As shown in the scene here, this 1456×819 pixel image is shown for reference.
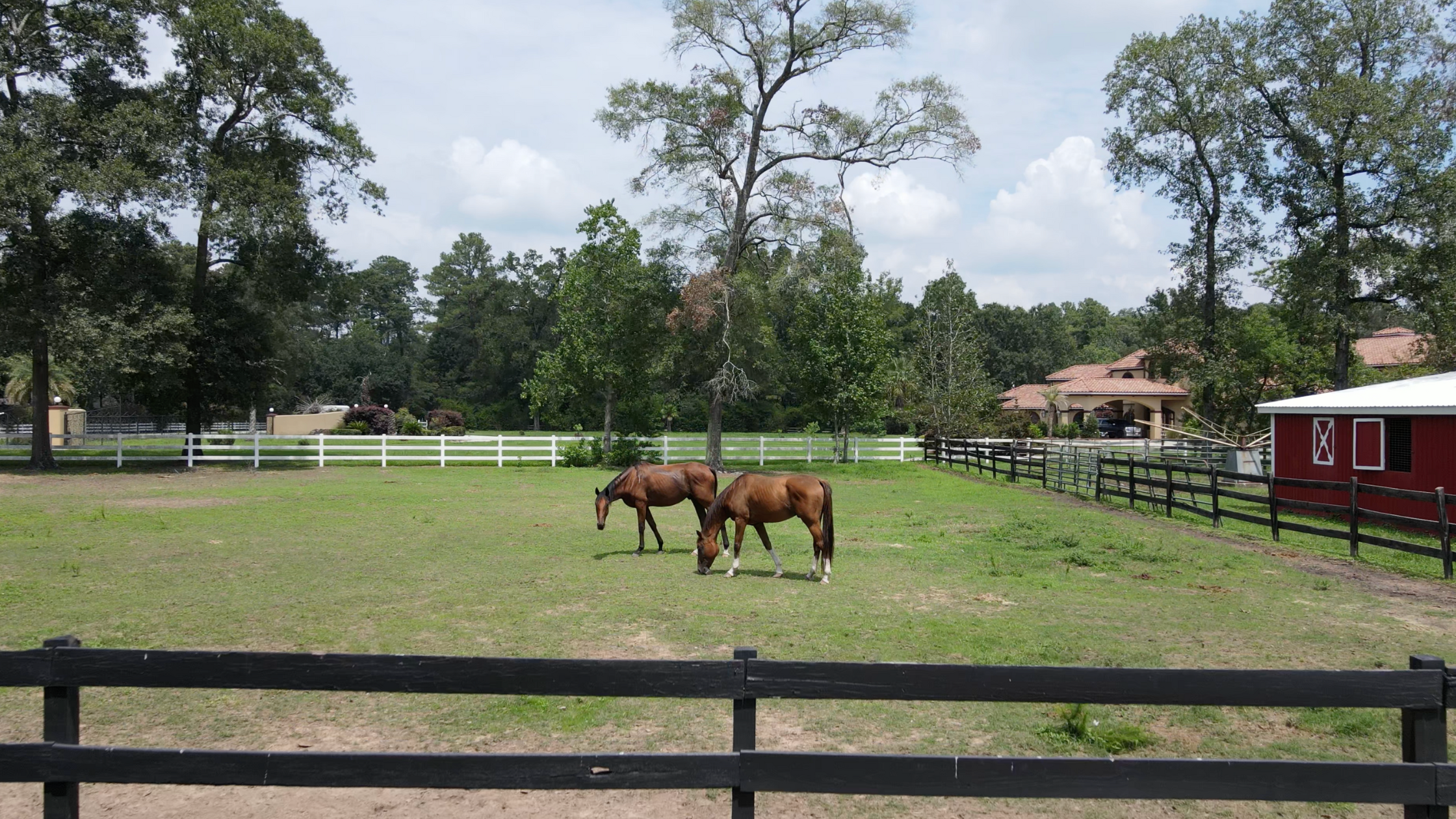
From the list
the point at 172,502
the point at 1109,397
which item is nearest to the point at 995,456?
the point at 172,502

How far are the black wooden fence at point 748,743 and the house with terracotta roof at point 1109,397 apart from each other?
5231cm

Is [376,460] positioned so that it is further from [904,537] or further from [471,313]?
[471,313]

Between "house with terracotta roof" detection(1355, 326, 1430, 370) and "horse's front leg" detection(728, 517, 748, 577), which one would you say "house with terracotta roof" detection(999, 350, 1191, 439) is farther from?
"horse's front leg" detection(728, 517, 748, 577)

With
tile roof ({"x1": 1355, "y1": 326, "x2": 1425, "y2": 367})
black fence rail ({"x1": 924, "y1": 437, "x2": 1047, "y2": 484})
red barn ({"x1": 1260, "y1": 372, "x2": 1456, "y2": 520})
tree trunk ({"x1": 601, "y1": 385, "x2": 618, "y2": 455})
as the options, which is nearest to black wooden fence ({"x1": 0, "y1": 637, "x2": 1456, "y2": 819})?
red barn ({"x1": 1260, "y1": 372, "x2": 1456, "y2": 520})

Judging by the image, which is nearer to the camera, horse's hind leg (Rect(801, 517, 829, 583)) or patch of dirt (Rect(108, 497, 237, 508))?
horse's hind leg (Rect(801, 517, 829, 583))

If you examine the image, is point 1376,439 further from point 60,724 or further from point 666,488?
point 60,724

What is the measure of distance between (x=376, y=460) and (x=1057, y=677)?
1138 inches

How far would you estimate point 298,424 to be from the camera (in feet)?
181

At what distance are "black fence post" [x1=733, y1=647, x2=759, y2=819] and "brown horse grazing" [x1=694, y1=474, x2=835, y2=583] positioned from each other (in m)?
6.92

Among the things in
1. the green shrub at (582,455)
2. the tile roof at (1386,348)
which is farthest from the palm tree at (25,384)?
the tile roof at (1386,348)

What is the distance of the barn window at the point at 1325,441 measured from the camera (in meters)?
19.4

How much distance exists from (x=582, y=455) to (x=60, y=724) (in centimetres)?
2752

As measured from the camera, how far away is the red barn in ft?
54.3

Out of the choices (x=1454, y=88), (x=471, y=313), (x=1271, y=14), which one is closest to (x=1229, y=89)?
(x=1271, y=14)
